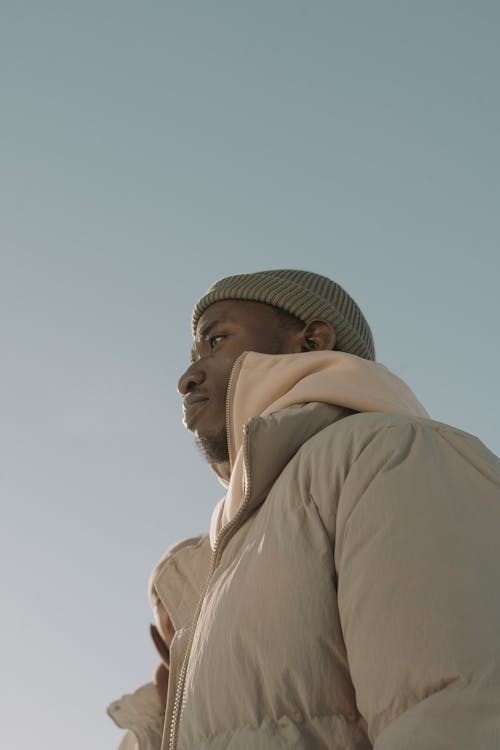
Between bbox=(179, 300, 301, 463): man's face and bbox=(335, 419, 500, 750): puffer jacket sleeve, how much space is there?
116 cm

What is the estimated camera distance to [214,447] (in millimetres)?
3553

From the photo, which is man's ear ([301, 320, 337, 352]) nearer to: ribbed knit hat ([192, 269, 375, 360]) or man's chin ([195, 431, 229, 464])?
ribbed knit hat ([192, 269, 375, 360])

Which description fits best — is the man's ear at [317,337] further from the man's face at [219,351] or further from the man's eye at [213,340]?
the man's eye at [213,340]

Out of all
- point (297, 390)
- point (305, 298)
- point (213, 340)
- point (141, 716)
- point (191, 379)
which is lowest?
point (141, 716)

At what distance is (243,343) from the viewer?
3.74 m

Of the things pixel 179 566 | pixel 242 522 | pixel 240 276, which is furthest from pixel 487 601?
pixel 240 276

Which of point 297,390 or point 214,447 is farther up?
point 297,390

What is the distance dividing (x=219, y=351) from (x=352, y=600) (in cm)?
173

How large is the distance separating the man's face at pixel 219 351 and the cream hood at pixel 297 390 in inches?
6.3

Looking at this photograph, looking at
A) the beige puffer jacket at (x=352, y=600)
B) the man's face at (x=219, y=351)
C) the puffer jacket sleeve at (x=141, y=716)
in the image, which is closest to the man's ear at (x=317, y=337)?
the man's face at (x=219, y=351)

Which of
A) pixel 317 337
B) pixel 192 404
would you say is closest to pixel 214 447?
pixel 192 404

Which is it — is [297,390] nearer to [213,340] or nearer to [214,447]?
[214,447]

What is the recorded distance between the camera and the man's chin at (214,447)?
11.6ft

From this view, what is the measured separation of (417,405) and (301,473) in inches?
32.3
